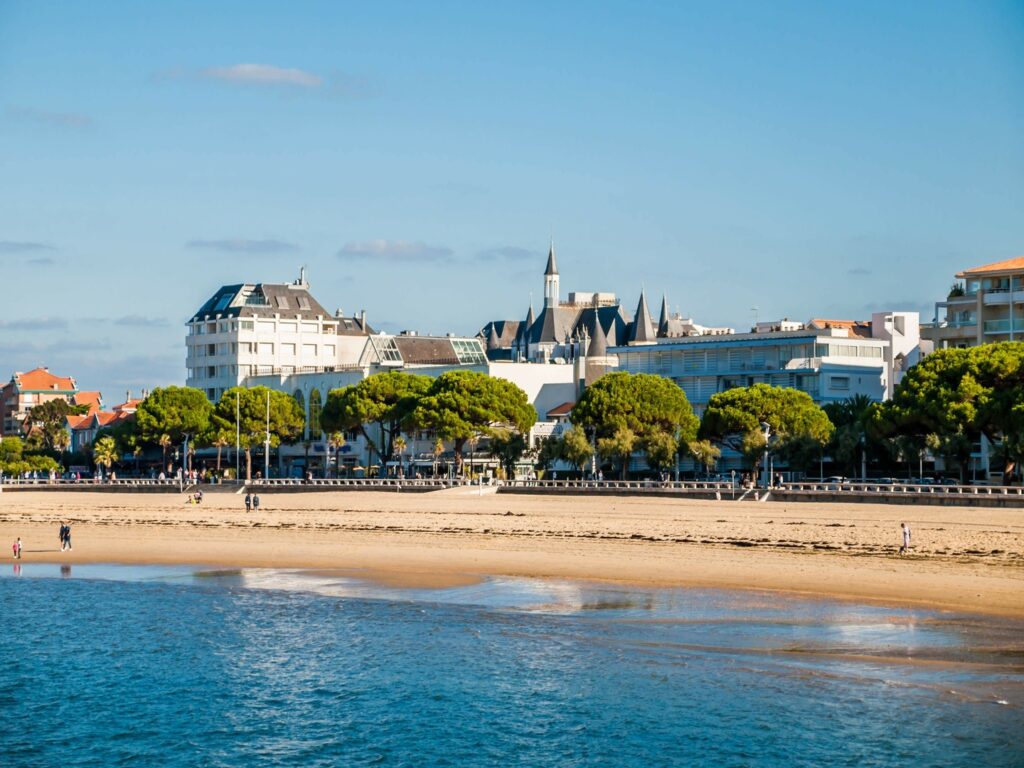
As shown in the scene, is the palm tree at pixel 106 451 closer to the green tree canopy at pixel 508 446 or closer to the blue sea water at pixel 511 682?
the green tree canopy at pixel 508 446

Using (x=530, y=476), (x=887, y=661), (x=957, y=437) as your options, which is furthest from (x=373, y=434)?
(x=887, y=661)

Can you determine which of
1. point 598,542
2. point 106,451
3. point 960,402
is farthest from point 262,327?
point 598,542

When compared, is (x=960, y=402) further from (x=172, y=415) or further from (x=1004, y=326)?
(x=172, y=415)

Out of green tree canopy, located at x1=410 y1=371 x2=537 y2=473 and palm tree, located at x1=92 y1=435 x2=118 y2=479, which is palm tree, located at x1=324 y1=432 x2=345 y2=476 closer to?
green tree canopy, located at x1=410 y1=371 x2=537 y2=473

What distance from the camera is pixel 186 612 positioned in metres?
43.2

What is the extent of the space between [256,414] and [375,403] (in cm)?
1711

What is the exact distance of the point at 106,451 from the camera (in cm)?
14150

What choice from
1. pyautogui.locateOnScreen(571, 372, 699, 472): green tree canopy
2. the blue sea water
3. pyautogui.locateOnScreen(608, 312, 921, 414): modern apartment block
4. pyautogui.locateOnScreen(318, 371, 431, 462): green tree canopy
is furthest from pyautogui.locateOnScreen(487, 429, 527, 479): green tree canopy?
the blue sea water

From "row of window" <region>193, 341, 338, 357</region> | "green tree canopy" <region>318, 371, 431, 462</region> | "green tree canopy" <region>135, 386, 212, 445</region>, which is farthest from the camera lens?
"row of window" <region>193, 341, 338, 357</region>

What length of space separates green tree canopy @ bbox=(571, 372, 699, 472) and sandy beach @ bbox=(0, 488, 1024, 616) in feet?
42.2

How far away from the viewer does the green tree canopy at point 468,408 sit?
108m

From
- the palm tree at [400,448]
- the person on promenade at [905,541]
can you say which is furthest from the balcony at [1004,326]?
the person on promenade at [905,541]

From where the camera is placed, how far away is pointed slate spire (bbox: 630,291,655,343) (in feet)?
547

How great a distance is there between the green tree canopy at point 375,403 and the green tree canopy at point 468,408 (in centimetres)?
596
